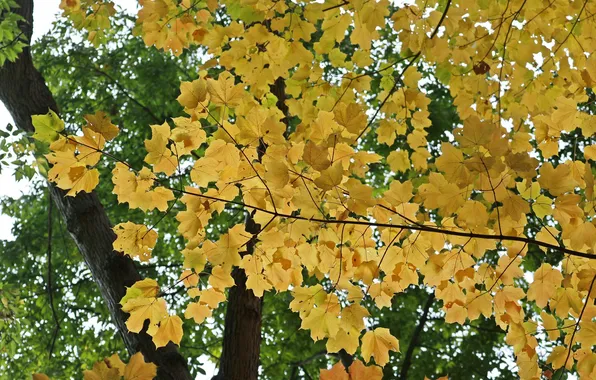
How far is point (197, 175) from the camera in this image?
184cm

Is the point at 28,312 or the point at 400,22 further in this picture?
the point at 28,312

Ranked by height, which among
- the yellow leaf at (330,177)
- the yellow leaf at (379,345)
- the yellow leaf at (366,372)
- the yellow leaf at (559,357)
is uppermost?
the yellow leaf at (330,177)

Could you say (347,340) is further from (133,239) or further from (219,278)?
(133,239)

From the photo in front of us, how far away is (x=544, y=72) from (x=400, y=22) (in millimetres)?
850

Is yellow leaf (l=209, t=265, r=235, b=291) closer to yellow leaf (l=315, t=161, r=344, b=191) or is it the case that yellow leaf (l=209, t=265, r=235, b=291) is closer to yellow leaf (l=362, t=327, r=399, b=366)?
yellow leaf (l=362, t=327, r=399, b=366)

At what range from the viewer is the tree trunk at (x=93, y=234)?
113 inches

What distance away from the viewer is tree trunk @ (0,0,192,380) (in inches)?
113

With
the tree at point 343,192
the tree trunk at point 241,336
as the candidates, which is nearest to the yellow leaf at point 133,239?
the tree at point 343,192

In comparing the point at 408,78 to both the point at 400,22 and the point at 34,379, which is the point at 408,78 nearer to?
the point at 400,22

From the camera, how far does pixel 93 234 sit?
10.3ft

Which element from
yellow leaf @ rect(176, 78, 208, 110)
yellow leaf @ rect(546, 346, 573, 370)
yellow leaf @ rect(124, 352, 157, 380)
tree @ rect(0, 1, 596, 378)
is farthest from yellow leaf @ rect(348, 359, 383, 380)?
yellow leaf @ rect(546, 346, 573, 370)

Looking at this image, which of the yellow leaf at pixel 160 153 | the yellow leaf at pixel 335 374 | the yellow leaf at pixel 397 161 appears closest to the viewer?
the yellow leaf at pixel 335 374

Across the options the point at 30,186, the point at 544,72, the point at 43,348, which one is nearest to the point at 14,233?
the point at 30,186

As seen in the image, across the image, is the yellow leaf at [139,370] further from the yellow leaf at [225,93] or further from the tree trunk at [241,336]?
the tree trunk at [241,336]
